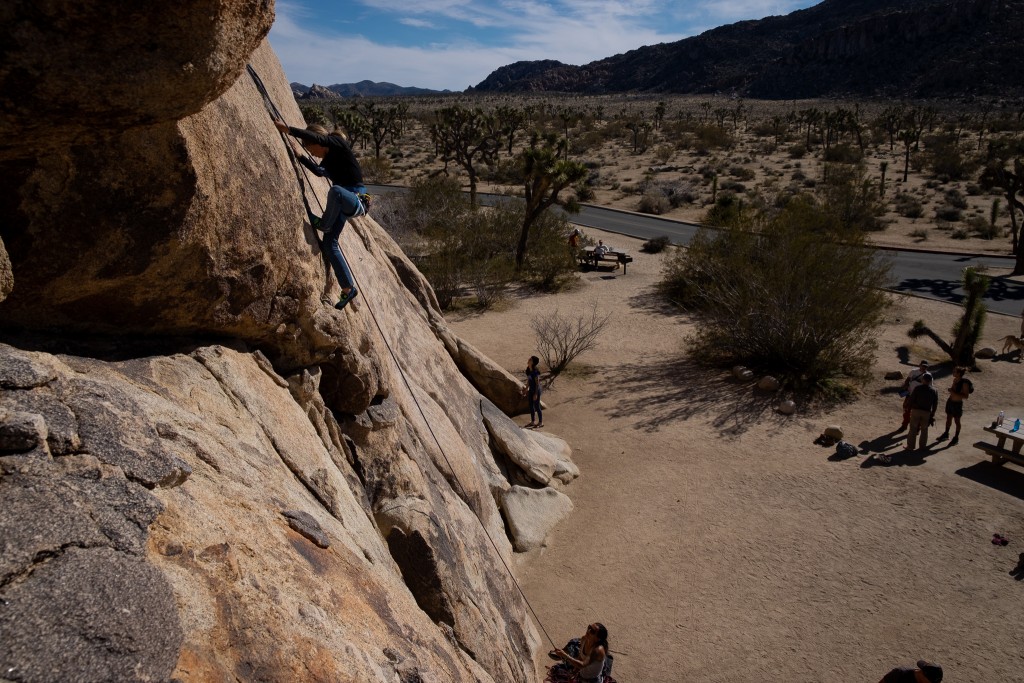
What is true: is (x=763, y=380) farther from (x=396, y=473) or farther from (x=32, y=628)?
(x=32, y=628)

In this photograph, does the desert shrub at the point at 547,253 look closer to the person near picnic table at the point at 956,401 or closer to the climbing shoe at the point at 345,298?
the person near picnic table at the point at 956,401

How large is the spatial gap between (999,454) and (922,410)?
1.27m

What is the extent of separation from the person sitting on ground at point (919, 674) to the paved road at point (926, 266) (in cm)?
1726

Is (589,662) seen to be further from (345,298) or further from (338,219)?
(338,219)

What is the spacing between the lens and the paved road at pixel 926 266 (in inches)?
825

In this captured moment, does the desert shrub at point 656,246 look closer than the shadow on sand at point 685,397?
No

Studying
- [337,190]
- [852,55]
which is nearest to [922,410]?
[337,190]

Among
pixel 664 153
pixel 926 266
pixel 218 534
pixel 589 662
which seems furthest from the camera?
pixel 664 153

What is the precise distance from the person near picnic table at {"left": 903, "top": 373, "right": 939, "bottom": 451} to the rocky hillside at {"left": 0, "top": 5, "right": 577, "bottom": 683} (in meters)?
8.97

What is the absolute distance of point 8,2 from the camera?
108 inches

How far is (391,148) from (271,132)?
57538 millimetres

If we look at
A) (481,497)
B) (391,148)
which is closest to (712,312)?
(481,497)

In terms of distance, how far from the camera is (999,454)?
1103 centimetres

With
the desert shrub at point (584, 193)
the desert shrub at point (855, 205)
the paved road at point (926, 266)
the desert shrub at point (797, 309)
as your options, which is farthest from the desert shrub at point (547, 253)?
the desert shrub at point (584, 193)
